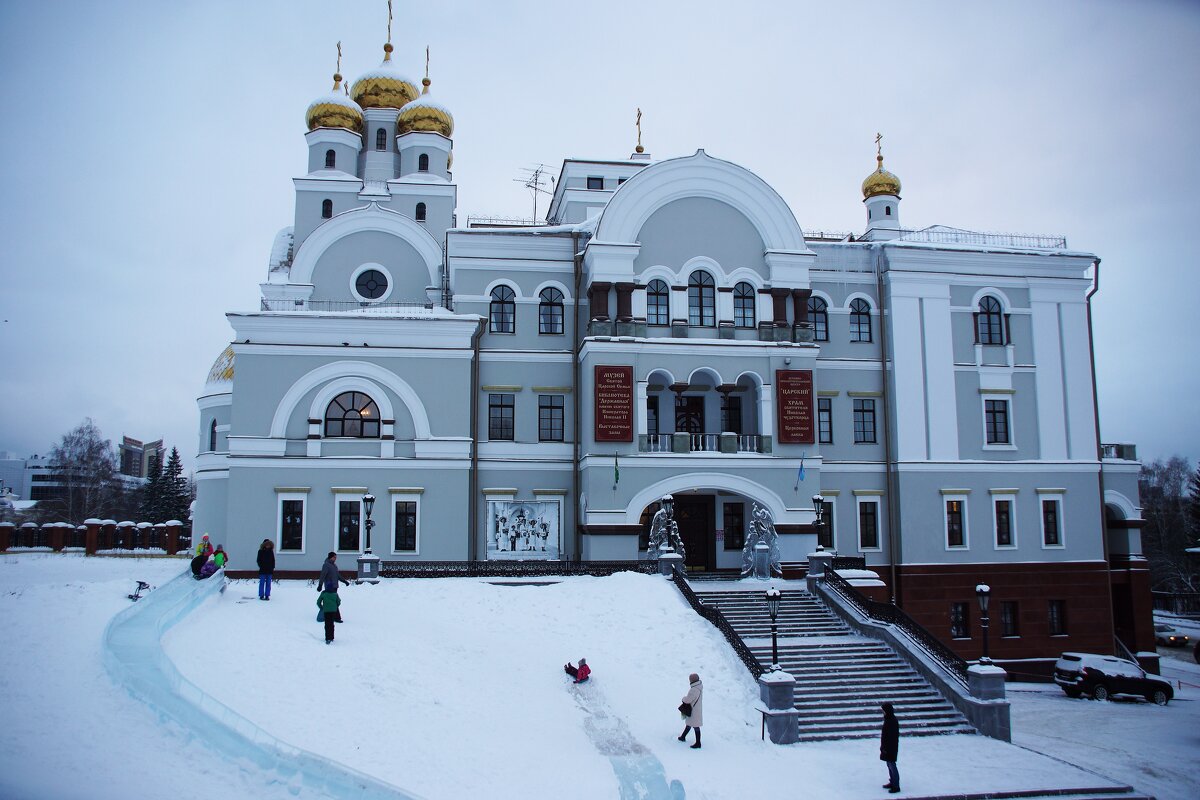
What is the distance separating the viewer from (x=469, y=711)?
14.1 meters

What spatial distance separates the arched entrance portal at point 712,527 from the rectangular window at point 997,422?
28.1 ft

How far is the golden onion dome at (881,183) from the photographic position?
33.1 meters

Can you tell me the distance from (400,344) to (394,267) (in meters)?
3.94

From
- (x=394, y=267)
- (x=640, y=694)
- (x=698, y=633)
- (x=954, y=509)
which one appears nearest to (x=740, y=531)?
(x=954, y=509)

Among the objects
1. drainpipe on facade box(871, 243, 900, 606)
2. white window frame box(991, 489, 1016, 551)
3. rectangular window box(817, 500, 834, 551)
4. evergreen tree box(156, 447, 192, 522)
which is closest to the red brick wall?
drainpipe on facade box(871, 243, 900, 606)

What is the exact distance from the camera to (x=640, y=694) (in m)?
16.1

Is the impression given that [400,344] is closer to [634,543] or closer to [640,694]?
[634,543]

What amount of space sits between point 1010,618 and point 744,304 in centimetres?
1248

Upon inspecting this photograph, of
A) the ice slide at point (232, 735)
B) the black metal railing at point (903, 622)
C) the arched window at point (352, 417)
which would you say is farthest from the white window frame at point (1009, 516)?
the ice slide at point (232, 735)

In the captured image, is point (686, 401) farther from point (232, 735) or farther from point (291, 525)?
point (232, 735)

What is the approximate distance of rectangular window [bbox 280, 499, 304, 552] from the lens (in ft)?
81.3

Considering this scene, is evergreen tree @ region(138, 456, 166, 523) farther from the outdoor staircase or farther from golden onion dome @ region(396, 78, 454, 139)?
the outdoor staircase

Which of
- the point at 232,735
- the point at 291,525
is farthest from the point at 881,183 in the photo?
the point at 232,735

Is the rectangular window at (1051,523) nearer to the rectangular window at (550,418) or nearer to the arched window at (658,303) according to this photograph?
the arched window at (658,303)
